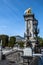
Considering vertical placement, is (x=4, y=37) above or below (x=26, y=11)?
below

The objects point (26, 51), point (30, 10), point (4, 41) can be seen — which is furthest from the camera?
point (4, 41)

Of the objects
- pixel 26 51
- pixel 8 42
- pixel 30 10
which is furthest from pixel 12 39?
pixel 26 51

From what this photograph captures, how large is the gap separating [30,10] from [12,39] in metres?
20.3

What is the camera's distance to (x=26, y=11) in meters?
62.6

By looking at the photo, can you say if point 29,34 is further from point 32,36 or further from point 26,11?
point 26,11

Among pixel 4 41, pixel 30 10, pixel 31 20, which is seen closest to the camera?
pixel 31 20

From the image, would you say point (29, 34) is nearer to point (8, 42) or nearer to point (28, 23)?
point (28, 23)

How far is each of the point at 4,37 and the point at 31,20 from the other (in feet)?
78.9

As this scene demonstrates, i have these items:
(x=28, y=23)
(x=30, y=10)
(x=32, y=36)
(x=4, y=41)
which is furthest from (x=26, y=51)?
(x=4, y=41)

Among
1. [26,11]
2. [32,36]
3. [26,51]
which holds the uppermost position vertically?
[26,11]

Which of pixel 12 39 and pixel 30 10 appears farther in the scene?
pixel 12 39

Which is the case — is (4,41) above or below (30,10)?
below

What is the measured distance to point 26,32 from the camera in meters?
57.5

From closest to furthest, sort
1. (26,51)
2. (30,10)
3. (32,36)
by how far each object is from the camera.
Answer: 1. (26,51)
2. (32,36)
3. (30,10)
